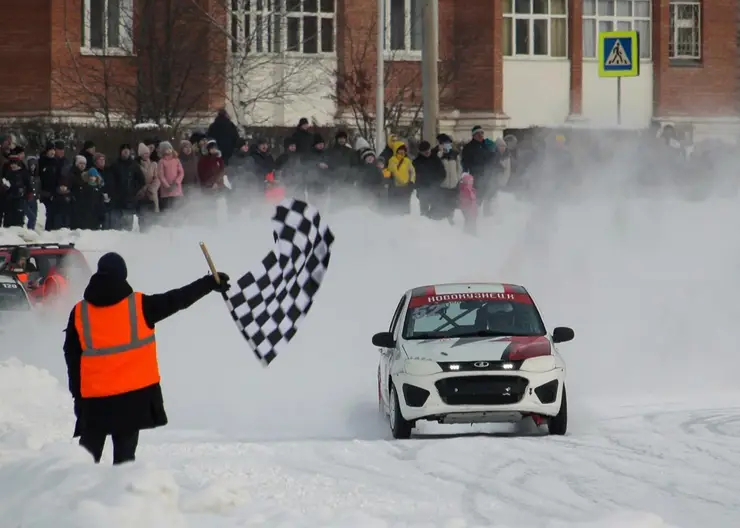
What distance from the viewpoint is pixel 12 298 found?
62.8 feet

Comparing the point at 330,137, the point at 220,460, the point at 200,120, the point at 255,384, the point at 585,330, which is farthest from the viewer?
Result: the point at 200,120

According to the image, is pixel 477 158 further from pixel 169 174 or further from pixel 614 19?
pixel 614 19

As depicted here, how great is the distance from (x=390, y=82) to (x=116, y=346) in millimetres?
35721

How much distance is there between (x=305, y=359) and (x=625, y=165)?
1523cm

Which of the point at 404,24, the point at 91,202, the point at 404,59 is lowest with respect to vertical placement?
the point at 91,202

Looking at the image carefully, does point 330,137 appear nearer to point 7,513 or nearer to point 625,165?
point 625,165

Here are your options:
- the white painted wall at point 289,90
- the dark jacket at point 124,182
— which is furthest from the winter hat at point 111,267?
the white painted wall at point 289,90

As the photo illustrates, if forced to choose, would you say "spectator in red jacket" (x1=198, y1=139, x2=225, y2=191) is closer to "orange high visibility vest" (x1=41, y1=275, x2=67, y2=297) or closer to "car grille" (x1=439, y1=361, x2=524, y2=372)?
"orange high visibility vest" (x1=41, y1=275, x2=67, y2=297)

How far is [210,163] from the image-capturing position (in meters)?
26.1

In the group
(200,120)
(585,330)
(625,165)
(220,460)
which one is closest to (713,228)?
(625,165)

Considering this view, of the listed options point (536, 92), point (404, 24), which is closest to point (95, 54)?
point (404, 24)

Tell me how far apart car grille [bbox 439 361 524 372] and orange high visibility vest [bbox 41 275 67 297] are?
6.91 meters

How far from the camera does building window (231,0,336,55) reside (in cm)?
4134

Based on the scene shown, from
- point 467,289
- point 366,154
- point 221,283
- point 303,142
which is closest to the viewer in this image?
point 221,283
